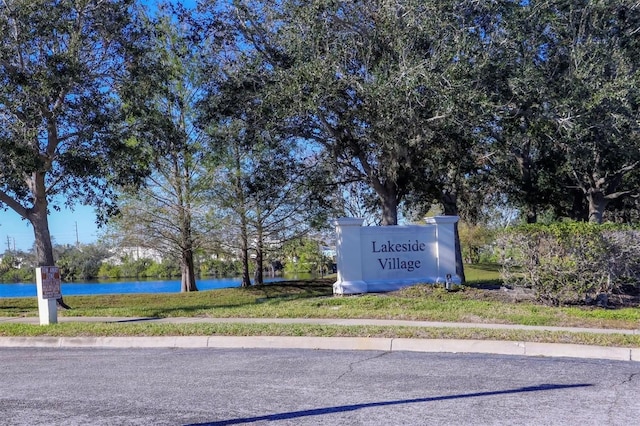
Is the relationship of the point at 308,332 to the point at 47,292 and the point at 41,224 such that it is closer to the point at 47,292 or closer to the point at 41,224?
the point at 47,292

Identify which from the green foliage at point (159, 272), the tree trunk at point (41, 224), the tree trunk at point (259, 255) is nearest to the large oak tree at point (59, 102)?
the tree trunk at point (41, 224)

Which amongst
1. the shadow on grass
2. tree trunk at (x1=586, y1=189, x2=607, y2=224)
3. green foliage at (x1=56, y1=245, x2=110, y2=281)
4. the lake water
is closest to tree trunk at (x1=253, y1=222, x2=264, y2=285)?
the lake water

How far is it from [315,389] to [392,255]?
1067 cm

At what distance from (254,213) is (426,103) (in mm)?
14027

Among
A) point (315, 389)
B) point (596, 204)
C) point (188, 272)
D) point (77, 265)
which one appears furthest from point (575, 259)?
point (77, 265)

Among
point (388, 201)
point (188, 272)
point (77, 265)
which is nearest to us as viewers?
point (388, 201)

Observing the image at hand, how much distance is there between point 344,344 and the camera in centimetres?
974

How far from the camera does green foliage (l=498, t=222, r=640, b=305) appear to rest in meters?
13.1

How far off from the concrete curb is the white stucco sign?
6610 mm

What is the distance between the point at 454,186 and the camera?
77.6 feet

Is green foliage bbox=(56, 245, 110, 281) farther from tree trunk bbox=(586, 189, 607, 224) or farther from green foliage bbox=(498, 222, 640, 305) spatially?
green foliage bbox=(498, 222, 640, 305)

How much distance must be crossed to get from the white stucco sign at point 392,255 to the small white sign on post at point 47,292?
6.99 metres

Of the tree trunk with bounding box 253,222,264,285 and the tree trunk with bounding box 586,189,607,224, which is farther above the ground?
the tree trunk with bounding box 586,189,607,224

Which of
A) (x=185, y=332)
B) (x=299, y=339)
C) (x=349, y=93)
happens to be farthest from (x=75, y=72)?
(x=299, y=339)
